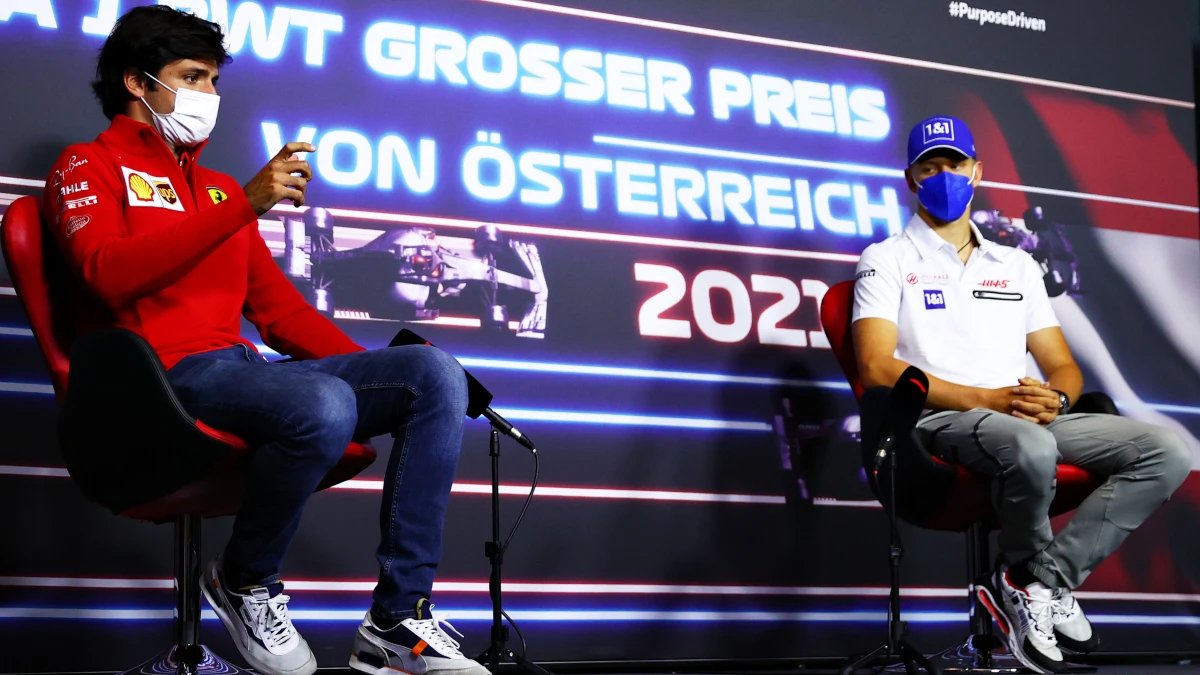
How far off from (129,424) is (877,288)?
73.3 inches

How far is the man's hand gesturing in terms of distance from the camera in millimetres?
2088

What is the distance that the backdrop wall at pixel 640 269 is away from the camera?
2.85 metres

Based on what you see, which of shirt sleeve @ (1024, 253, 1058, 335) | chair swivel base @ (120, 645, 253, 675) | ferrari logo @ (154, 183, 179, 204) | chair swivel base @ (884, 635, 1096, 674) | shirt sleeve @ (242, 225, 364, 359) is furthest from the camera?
shirt sleeve @ (1024, 253, 1058, 335)

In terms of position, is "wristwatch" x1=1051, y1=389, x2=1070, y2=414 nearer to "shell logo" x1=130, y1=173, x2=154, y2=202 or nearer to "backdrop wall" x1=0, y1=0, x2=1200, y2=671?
"backdrop wall" x1=0, y1=0, x2=1200, y2=671

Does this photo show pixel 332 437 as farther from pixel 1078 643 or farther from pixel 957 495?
pixel 1078 643

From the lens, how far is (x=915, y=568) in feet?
11.6

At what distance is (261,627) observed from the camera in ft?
6.80

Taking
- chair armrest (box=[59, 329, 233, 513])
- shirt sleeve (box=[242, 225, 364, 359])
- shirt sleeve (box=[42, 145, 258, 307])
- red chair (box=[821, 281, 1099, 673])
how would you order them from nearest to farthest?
chair armrest (box=[59, 329, 233, 513]) < shirt sleeve (box=[42, 145, 258, 307]) < shirt sleeve (box=[242, 225, 364, 359]) < red chair (box=[821, 281, 1099, 673])

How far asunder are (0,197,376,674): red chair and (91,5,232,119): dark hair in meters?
0.35

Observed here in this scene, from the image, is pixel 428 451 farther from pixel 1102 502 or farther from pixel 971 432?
pixel 1102 502

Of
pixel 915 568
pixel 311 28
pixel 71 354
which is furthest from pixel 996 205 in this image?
pixel 71 354

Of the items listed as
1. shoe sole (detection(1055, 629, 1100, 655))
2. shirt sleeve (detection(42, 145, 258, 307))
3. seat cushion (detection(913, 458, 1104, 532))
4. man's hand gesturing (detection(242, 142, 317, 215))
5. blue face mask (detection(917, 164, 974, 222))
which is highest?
blue face mask (detection(917, 164, 974, 222))

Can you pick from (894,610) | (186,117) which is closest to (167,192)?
(186,117)

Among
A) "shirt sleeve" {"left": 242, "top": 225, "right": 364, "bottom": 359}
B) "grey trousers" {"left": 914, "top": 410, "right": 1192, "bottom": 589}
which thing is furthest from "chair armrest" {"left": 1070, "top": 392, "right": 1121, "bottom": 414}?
"shirt sleeve" {"left": 242, "top": 225, "right": 364, "bottom": 359}
